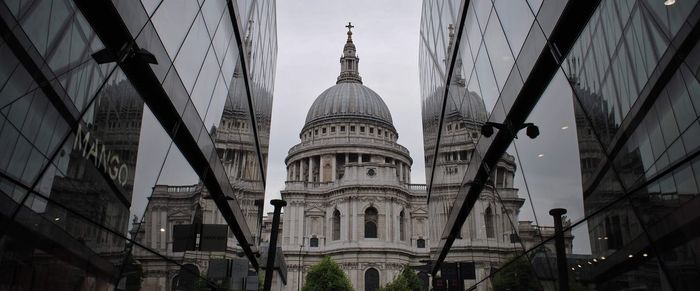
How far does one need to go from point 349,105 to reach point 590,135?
10746cm

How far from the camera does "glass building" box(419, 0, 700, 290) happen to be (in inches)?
201

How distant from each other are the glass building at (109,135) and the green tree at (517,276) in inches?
294

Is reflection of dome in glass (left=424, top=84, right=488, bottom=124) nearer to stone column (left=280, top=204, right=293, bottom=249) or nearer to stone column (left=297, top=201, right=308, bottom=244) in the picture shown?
stone column (left=297, top=201, right=308, bottom=244)

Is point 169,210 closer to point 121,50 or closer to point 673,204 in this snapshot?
point 121,50

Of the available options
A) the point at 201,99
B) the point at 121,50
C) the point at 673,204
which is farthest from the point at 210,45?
the point at 673,204

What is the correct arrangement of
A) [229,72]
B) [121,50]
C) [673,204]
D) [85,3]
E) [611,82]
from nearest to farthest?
1. [673,204]
2. [611,82]
3. [85,3]
4. [121,50]
5. [229,72]

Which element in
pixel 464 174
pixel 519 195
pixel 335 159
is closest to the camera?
pixel 519 195

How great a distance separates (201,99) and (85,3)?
653cm

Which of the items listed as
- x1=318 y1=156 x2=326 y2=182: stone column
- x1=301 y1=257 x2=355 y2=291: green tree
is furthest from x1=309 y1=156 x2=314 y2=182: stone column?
x1=301 y1=257 x2=355 y2=291: green tree

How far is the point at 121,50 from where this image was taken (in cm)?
793

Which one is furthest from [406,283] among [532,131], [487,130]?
[532,131]

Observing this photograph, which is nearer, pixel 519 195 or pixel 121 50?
pixel 121 50

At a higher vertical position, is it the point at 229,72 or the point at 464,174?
the point at 229,72

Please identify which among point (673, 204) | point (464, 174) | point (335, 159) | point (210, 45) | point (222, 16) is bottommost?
point (673, 204)
